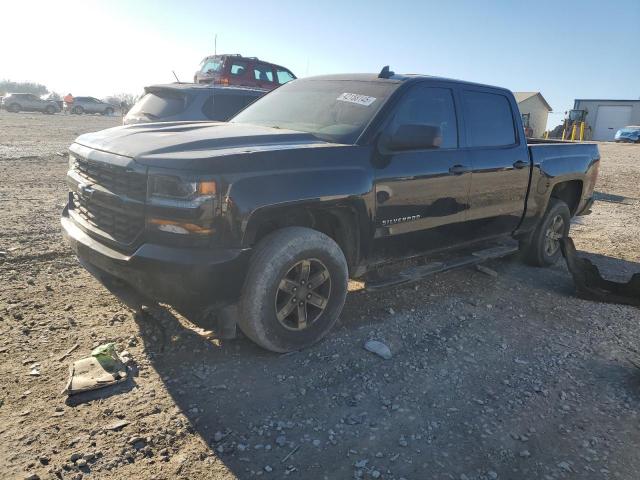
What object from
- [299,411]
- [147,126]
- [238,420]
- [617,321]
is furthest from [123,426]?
[617,321]

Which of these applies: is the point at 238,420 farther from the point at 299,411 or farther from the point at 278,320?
the point at 278,320

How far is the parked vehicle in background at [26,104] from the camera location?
3972 centimetres

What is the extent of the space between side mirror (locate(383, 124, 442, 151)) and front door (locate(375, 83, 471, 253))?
3.5 inches

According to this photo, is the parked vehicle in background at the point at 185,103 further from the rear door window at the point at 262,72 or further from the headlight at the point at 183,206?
the rear door window at the point at 262,72

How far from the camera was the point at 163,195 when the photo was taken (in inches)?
116

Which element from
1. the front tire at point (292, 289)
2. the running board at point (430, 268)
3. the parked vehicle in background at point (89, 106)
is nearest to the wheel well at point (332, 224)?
the front tire at point (292, 289)

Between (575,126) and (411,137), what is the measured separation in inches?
1616

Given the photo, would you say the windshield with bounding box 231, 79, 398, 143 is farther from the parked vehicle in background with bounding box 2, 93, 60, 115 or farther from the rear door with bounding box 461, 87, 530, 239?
the parked vehicle in background with bounding box 2, 93, 60, 115

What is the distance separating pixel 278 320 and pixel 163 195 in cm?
108

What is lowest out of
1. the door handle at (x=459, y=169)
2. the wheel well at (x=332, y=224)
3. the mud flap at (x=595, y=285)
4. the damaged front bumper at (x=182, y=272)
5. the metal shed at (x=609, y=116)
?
the mud flap at (x=595, y=285)

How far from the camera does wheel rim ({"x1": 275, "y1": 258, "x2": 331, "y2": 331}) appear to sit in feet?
11.1

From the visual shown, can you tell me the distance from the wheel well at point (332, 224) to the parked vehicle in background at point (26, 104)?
43.8 meters

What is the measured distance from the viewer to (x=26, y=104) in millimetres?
40062

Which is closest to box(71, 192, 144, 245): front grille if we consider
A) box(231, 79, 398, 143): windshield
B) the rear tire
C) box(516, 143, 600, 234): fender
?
box(231, 79, 398, 143): windshield
